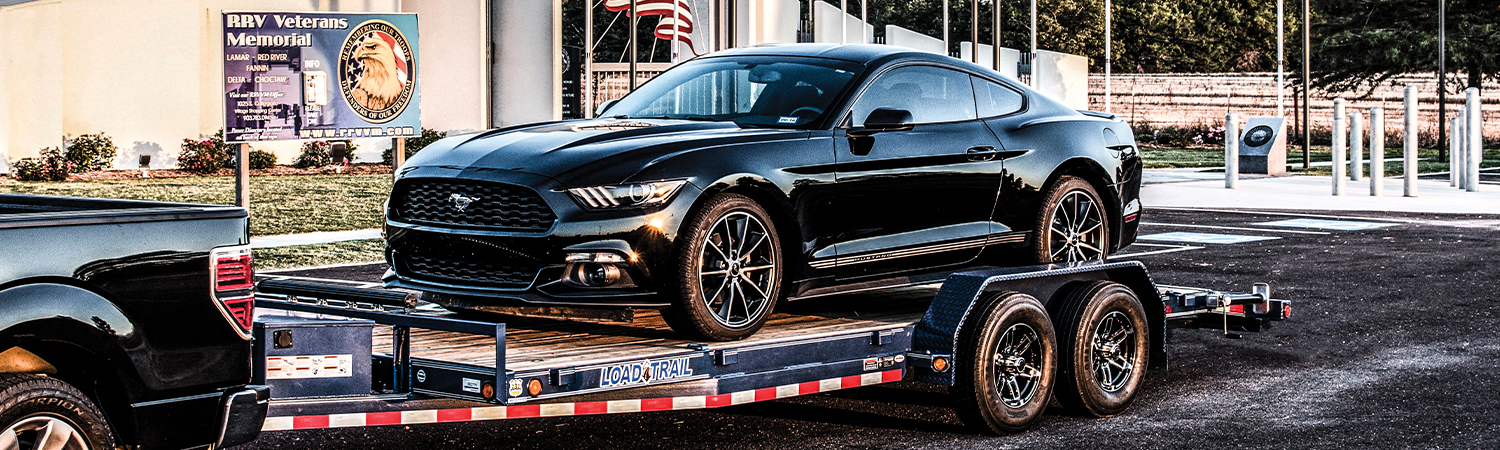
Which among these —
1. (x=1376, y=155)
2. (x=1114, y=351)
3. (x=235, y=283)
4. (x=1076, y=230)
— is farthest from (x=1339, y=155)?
(x=235, y=283)

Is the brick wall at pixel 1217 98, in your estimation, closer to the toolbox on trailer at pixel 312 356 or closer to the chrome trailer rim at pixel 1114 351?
the chrome trailer rim at pixel 1114 351

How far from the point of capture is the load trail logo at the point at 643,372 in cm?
604

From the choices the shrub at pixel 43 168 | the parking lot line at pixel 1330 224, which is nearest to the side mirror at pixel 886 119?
the parking lot line at pixel 1330 224

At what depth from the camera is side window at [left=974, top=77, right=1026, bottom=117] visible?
8.65 meters

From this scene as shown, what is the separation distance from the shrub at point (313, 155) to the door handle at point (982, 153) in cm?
2280

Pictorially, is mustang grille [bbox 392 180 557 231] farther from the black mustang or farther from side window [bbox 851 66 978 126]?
side window [bbox 851 66 978 126]

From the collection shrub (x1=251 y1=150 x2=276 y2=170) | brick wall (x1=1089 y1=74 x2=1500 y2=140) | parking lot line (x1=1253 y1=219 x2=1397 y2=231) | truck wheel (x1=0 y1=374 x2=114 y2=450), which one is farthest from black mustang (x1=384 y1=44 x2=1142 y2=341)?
brick wall (x1=1089 y1=74 x2=1500 y2=140)

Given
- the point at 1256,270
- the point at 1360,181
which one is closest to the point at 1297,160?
the point at 1360,181

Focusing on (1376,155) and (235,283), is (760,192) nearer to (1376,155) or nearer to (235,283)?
(235,283)

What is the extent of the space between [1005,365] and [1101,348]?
74 cm

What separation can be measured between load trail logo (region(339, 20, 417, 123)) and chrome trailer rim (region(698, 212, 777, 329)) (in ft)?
24.6

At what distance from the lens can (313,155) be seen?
29672 millimetres

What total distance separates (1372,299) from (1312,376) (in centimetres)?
388

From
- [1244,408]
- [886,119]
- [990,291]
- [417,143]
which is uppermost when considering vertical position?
[417,143]
